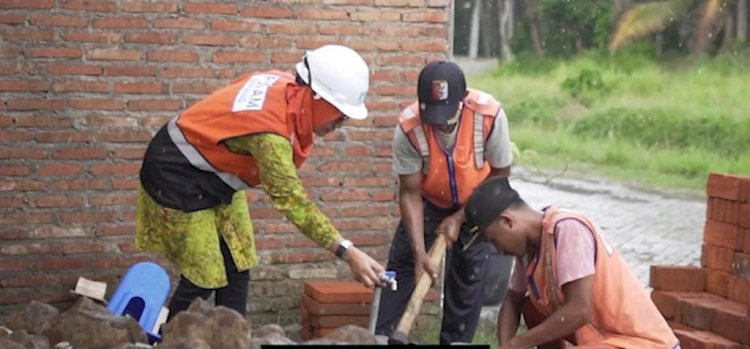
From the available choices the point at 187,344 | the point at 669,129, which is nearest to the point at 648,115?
the point at 669,129

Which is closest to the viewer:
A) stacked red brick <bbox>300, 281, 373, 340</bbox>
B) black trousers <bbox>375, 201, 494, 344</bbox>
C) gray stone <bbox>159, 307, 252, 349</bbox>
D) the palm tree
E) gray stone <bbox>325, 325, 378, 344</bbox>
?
gray stone <bbox>325, 325, 378, 344</bbox>

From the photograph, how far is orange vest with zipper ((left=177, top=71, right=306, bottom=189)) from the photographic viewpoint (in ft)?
20.9

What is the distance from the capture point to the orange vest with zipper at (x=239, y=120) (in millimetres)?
6367

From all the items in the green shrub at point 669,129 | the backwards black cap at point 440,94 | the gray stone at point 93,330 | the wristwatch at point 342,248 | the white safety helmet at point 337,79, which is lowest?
the green shrub at point 669,129

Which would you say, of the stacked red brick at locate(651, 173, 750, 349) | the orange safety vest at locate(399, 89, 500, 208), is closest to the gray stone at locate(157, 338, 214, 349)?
the orange safety vest at locate(399, 89, 500, 208)

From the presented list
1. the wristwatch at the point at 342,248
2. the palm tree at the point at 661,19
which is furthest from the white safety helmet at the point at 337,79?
the palm tree at the point at 661,19

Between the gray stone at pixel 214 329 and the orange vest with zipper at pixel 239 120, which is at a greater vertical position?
the orange vest with zipper at pixel 239 120

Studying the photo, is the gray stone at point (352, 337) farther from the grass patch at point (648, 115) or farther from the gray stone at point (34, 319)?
the grass patch at point (648, 115)

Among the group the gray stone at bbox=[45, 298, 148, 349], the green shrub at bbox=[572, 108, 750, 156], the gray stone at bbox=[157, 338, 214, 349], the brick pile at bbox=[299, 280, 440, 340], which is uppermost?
the gray stone at bbox=[157, 338, 214, 349]

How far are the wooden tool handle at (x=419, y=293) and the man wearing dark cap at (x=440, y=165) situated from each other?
56 mm

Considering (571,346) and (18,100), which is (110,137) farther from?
(571,346)

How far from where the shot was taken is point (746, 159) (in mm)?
15758

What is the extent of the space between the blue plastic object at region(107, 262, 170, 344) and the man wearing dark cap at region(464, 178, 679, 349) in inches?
84.8

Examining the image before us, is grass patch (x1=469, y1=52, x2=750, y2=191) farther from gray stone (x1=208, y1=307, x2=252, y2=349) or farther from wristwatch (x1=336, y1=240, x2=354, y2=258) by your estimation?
gray stone (x1=208, y1=307, x2=252, y2=349)
